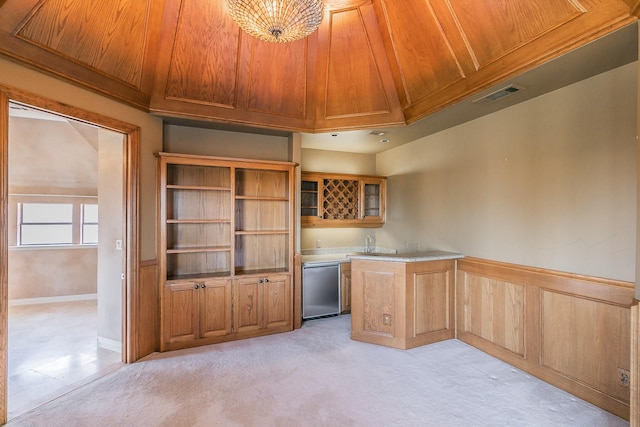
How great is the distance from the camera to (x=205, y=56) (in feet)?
10.1

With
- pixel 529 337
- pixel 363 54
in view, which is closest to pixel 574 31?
pixel 363 54

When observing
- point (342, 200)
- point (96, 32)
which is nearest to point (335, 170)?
point (342, 200)

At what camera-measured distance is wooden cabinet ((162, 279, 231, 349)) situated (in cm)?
329

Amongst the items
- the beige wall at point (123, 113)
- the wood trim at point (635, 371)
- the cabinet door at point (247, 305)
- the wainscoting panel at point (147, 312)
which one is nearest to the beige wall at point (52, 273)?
the wainscoting panel at point (147, 312)

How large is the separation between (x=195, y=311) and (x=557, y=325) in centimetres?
355

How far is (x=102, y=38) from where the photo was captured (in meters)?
2.45

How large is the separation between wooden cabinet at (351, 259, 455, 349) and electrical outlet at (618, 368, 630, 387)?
1510 millimetres

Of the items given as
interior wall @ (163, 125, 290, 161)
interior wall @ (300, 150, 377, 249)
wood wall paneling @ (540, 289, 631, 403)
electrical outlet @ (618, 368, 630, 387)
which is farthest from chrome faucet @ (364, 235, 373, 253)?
electrical outlet @ (618, 368, 630, 387)

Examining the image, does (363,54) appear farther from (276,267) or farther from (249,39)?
(276,267)

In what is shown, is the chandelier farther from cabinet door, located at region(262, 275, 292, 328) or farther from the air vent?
cabinet door, located at region(262, 275, 292, 328)

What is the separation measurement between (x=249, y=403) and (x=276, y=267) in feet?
6.44

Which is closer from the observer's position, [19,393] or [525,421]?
[525,421]

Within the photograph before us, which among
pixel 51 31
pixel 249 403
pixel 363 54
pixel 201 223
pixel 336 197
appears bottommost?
pixel 249 403

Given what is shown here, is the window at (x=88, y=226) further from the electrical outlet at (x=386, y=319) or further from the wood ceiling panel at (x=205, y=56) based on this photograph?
the electrical outlet at (x=386, y=319)
